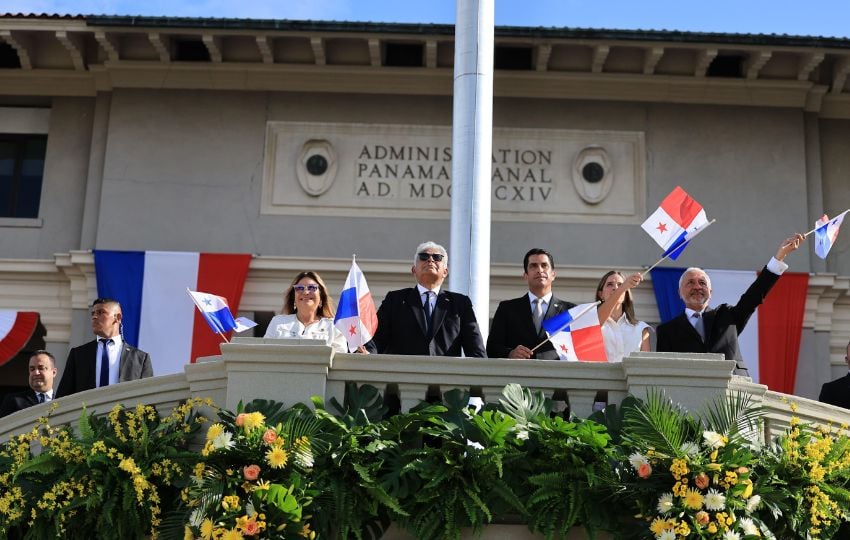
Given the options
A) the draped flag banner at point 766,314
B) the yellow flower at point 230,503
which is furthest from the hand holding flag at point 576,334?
the draped flag banner at point 766,314

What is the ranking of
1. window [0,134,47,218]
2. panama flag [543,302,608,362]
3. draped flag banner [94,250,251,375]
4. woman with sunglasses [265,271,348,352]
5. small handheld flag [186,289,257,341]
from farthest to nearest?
window [0,134,47,218]
draped flag banner [94,250,251,375]
small handheld flag [186,289,257,341]
panama flag [543,302,608,362]
woman with sunglasses [265,271,348,352]

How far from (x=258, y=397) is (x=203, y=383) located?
2.00ft

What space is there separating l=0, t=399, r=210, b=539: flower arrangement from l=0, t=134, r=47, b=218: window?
10.5m

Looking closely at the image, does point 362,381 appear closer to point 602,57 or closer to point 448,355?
point 448,355

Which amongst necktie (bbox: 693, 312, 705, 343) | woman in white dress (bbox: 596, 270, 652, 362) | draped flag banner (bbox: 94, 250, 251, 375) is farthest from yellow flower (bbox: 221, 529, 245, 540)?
draped flag banner (bbox: 94, 250, 251, 375)

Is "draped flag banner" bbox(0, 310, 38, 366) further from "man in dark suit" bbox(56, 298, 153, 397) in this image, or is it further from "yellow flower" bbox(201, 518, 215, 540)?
"yellow flower" bbox(201, 518, 215, 540)

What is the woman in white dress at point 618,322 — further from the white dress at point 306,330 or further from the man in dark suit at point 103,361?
the man in dark suit at point 103,361

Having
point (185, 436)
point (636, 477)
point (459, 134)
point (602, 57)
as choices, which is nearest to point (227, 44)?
point (602, 57)

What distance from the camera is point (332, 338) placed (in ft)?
32.8

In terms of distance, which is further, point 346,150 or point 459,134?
point 346,150

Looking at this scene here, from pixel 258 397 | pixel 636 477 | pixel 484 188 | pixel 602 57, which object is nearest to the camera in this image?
pixel 636 477

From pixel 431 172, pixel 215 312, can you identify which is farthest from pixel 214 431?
pixel 431 172

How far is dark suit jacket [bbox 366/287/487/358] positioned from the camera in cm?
973

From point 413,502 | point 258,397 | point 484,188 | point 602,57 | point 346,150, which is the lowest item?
point 413,502
